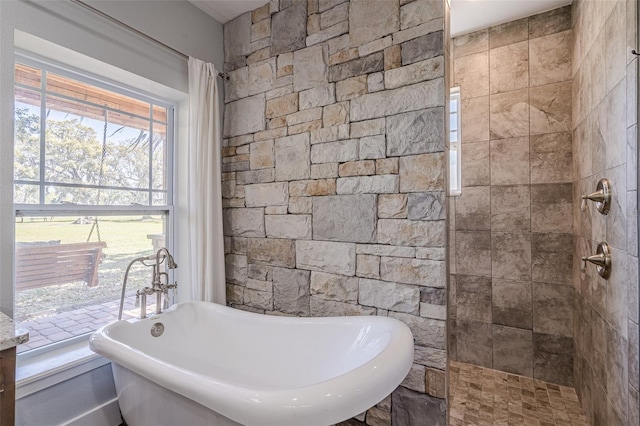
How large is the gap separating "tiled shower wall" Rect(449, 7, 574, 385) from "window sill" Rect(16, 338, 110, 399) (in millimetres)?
2634

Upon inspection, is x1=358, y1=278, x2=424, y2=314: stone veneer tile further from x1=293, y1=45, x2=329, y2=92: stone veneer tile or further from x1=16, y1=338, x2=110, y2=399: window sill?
x1=16, y1=338, x2=110, y2=399: window sill

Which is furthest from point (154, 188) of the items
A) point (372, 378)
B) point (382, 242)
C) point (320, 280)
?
point (372, 378)

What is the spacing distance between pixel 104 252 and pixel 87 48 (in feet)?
3.76

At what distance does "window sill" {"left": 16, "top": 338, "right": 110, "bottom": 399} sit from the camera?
1.39m

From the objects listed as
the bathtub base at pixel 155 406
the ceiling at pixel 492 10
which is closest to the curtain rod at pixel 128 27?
the bathtub base at pixel 155 406

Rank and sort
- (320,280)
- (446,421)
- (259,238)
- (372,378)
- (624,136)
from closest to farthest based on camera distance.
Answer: (372,378) → (624,136) → (446,421) → (320,280) → (259,238)

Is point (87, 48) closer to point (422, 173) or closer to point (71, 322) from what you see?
point (71, 322)

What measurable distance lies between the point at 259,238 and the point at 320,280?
0.57 m

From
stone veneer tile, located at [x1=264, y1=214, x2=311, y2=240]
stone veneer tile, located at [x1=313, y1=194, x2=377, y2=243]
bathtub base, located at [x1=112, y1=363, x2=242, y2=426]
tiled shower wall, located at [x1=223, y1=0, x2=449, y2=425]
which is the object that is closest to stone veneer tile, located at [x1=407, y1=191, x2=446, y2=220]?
tiled shower wall, located at [x1=223, y1=0, x2=449, y2=425]

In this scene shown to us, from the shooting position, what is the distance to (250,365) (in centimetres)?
171

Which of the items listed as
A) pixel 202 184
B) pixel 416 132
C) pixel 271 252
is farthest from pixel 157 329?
pixel 416 132

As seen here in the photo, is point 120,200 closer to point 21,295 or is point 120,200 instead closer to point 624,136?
point 21,295

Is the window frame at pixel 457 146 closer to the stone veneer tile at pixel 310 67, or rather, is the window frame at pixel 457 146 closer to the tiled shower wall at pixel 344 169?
the tiled shower wall at pixel 344 169

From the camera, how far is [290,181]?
2020 mm
